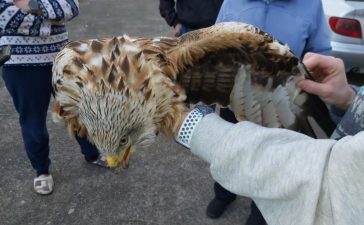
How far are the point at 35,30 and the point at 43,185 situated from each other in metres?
1.36

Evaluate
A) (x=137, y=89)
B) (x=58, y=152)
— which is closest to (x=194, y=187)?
(x=58, y=152)

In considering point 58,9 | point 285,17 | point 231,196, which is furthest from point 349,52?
point 58,9

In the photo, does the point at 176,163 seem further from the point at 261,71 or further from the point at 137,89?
the point at 137,89

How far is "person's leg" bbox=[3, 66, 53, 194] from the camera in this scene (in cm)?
270

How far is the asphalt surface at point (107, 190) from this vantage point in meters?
3.13

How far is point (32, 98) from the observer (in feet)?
9.19

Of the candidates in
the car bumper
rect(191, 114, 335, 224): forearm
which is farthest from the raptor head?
the car bumper

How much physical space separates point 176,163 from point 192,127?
2.45 m

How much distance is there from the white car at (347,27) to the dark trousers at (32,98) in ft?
10.4

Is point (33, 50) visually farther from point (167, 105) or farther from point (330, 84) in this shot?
point (330, 84)

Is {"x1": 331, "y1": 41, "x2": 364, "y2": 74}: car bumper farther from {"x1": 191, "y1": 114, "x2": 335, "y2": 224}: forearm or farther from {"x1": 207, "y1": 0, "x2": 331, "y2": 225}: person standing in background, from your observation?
{"x1": 191, "y1": 114, "x2": 335, "y2": 224}: forearm

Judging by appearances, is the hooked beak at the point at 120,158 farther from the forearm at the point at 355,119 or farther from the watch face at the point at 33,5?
the watch face at the point at 33,5

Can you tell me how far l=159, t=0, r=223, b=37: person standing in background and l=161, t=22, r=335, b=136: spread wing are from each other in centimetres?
157

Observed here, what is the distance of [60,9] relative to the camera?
99.5 inches
